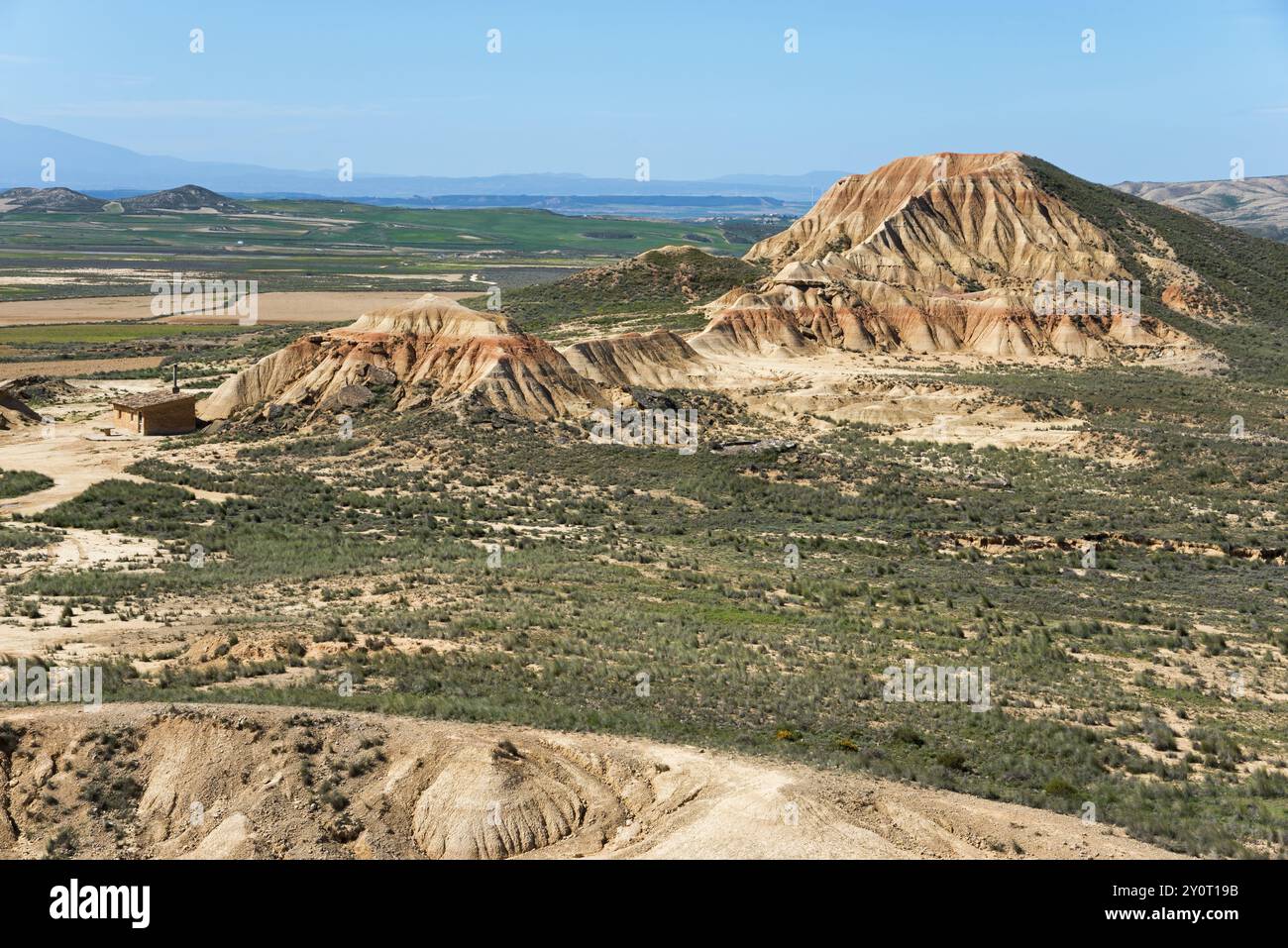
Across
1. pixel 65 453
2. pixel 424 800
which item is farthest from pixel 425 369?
pixel 424 800

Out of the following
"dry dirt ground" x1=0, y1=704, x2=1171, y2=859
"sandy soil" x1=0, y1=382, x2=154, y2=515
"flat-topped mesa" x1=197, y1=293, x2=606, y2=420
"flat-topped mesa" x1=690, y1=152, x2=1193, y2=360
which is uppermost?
"flat-topped mesa" x1=690, y1=152, x2=1193, y2=360

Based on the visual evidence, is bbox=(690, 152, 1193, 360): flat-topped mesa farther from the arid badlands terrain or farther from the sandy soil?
the sandy soil

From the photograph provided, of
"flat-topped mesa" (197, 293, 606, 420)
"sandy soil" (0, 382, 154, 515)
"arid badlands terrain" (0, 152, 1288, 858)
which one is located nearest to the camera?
"arid badlands terrain" (0, 152, 1288, 858)

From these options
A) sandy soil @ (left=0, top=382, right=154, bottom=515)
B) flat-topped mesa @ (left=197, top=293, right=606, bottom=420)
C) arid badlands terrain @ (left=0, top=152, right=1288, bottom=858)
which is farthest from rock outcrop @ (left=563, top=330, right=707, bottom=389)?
sandy soil @ (left=0, top=382, right=154, bottom=515)

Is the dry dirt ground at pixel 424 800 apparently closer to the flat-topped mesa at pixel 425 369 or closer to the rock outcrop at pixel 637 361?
the flat-topped mesa at pixel 425 369
